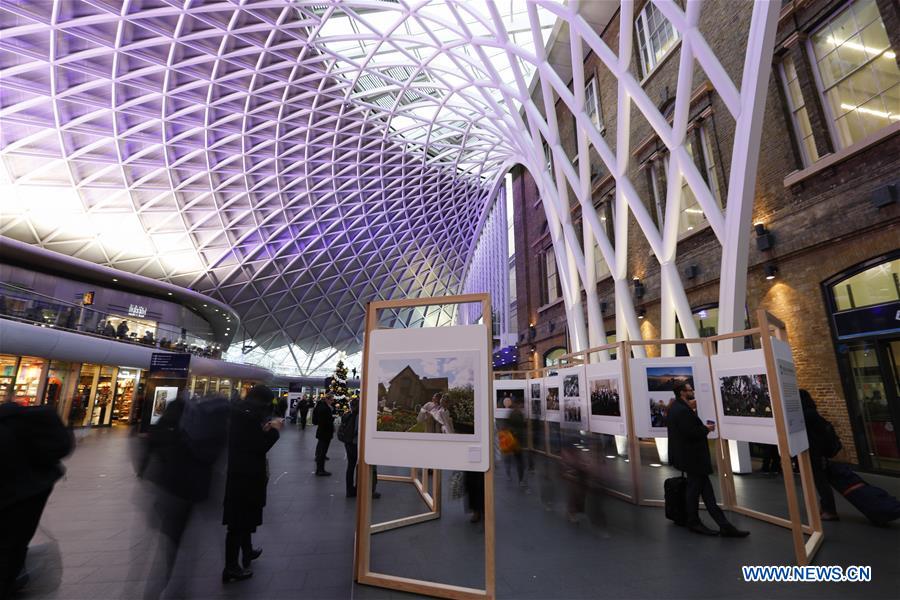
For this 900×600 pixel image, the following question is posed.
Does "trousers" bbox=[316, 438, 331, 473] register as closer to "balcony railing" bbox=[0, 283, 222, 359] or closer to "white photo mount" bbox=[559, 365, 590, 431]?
"white photo mount" bbox=[559, 365, 590, 431]


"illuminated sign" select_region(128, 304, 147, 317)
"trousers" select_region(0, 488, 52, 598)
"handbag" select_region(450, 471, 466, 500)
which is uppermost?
"illuminated sign" select_region(128, 304, 147, 317)

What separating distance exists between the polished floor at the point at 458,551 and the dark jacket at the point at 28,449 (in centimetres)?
142

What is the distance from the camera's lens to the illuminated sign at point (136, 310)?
1134 inches

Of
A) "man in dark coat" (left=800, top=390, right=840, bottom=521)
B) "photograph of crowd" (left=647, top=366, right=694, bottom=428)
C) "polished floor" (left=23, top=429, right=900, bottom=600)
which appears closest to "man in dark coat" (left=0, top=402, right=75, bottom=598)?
"polished floor" (left=23, top=429, right=900, bottom=600)

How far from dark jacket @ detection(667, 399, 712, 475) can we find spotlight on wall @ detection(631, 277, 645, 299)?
10.6 metres

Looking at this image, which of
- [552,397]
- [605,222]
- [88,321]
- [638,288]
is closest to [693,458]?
[552,397]

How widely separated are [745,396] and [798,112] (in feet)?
27.7

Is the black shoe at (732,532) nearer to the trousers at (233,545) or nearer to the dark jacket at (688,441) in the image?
the dark jacket at (688,441)

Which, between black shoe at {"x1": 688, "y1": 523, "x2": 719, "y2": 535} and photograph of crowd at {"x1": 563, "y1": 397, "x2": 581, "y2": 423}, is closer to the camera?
black shoe at {"x1": 688, "y1": 523, "x2": 719, "y2": 535}

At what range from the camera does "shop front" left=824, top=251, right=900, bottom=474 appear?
7809 millimetres

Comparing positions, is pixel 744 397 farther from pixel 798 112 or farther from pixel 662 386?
pixel 798 112

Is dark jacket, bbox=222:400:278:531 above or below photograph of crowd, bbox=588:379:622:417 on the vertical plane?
below

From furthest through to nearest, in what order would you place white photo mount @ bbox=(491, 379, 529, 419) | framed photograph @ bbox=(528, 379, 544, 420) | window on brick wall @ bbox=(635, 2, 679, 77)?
window on brick wall @ bbox=(635, 2, 679, 77)
white photo mount @ bbox=(491, 379, 529, 419)
framed photograph @ bbox=(528, 379, 544, 420)

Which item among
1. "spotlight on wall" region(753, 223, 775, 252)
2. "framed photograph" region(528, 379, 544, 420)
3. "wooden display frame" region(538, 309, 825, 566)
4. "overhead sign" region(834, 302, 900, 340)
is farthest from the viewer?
"framed photograph" region(528, 379, 544, 420)
